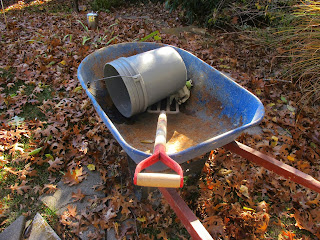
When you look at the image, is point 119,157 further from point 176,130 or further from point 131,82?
point 131,82

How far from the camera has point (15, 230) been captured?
2094mm

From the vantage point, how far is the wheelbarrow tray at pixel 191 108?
7.04ft

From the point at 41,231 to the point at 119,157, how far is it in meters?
1.06

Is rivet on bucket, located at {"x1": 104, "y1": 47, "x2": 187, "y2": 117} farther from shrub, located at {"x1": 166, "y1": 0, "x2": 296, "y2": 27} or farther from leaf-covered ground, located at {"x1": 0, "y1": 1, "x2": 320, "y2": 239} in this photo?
shrub, located at {"x1": 166, "y1": 0, "x2": 296, "y2": 27}

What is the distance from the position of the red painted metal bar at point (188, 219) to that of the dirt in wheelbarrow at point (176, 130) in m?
0.57

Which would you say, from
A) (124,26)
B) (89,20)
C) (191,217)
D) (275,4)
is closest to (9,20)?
(89,20)

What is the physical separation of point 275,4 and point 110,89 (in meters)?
4.22

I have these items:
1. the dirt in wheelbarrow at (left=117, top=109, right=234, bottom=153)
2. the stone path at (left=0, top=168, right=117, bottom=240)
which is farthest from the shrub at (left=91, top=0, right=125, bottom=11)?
the stone path at (left=0, top=168, right=117, bottom=240)

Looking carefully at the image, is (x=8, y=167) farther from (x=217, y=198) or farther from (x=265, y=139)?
(x=265, y=139)

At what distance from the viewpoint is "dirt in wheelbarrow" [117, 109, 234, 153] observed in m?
2.23

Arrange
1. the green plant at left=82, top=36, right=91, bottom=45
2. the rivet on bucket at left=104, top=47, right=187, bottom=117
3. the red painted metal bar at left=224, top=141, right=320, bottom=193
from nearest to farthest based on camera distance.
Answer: the red painted metal bar at left=224, top=141, right=320, bottom=193, the rivet on bucket at left=104, top=47, right=187, bottom=117, the green plant at left=82, top=36, right=91, bottom=45

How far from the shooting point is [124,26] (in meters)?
5.59

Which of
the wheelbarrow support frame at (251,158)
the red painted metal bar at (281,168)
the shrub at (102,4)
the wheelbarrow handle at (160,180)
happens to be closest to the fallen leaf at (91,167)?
the wheelbarrow support frame at (251,158)

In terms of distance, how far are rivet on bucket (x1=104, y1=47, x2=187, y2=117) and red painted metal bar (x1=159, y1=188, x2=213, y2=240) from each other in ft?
3.05
